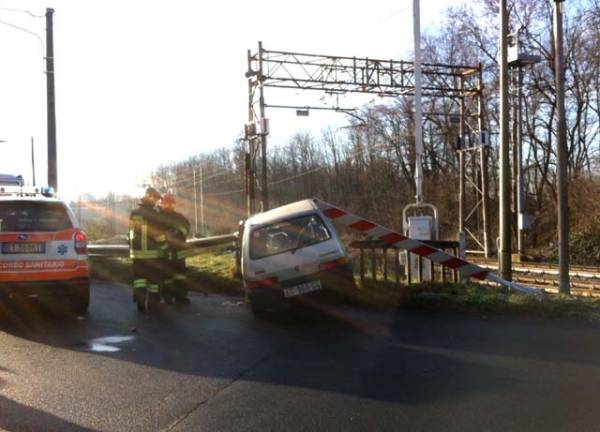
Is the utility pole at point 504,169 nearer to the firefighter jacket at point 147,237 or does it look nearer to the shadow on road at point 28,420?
the firefighter jacket at point 147,237

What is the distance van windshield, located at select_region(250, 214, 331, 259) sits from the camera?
8.98 metres

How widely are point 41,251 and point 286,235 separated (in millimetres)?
3553

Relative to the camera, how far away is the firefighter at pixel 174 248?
995 cm

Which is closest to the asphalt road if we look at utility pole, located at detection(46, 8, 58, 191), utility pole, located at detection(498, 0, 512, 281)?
utility pole, located at detection(498, 0, 512, 281)

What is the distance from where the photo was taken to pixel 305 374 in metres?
5.84

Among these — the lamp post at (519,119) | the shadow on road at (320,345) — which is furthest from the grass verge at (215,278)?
the lamp post at (519,119)

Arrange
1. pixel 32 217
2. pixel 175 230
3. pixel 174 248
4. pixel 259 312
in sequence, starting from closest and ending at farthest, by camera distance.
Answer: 1. pixel 259 312
2. pixel 32 217
3. pixel 175 230
4. pixel 174 248

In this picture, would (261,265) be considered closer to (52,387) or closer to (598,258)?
(52,387)

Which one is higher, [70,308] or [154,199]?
[154,199]

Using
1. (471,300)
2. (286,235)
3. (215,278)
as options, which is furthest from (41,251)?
(471,300)

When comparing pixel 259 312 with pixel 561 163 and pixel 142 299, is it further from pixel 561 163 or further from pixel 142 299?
pixel 561 163

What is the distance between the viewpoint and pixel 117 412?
4.98 meters

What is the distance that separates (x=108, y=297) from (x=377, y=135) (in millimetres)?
41247

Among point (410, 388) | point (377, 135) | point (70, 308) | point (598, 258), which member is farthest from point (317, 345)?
point (377, 135)
